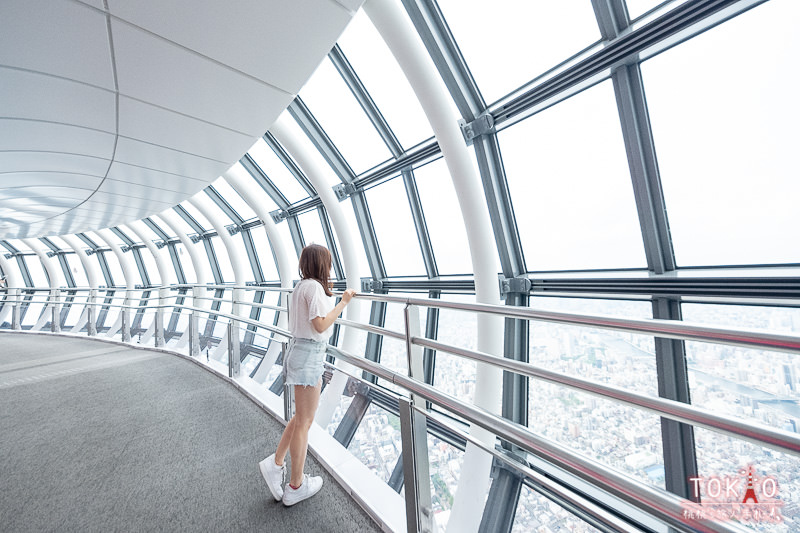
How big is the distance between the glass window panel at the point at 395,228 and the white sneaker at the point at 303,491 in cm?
391

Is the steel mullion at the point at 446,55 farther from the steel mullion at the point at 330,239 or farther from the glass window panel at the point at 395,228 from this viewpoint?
the steel mullion at the point at 330,239

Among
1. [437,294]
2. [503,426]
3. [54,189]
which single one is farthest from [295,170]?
[503,426]

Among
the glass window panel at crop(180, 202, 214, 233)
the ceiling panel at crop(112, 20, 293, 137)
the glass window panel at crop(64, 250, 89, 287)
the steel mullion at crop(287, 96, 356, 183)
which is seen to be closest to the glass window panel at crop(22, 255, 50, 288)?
the glass window panel at crop(64, 250, 89, 287)

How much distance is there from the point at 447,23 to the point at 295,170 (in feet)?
12.9

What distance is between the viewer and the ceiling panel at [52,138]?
283 centimetres

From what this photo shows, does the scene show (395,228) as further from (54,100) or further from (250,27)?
(54,100)

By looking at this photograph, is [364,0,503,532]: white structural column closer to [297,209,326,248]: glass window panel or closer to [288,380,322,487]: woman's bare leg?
[288,380,322,487]: woman's bare leg

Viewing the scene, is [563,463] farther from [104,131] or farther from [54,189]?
[54,189]

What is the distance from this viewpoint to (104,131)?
2.98 m

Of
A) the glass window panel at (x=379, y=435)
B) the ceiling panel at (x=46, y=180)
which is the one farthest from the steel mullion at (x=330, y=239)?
the ceiling panel at (x=46, y=180)

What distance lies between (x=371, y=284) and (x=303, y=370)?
4.30 m

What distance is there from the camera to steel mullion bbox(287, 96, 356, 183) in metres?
5.58

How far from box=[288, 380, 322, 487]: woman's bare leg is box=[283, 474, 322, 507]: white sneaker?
0.03 m

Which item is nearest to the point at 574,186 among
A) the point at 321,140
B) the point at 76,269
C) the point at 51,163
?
the point at 321,140
